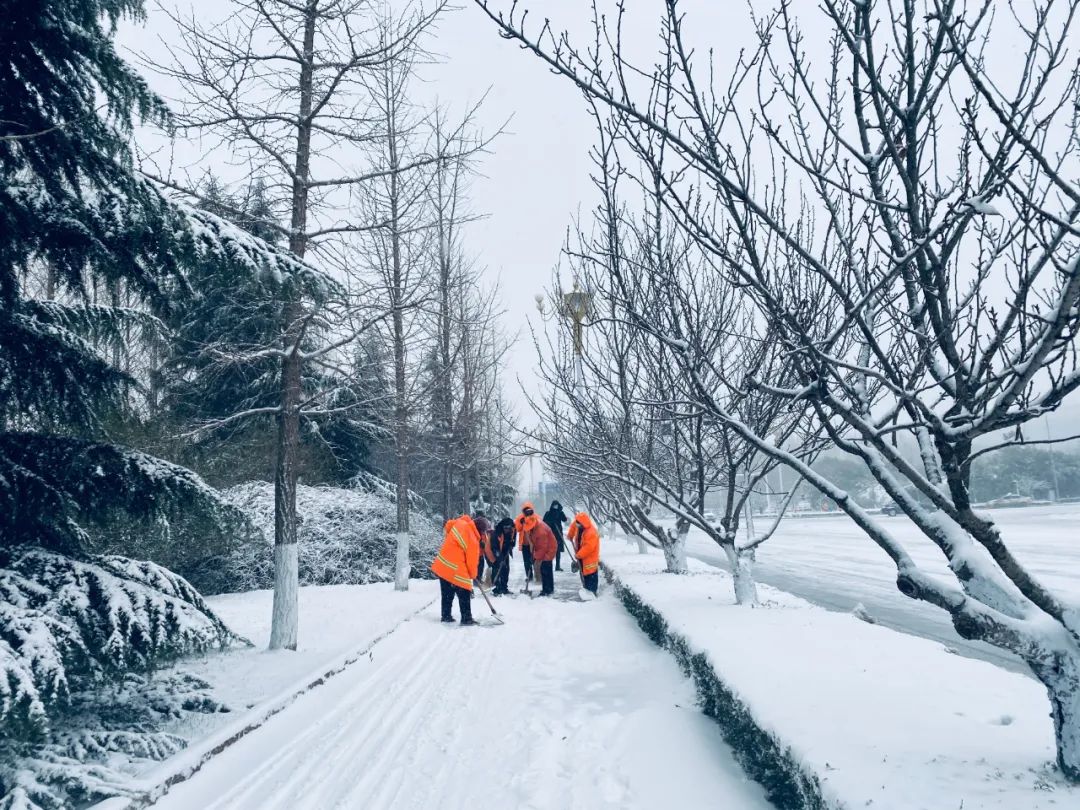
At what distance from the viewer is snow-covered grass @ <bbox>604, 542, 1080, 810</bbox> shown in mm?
2607

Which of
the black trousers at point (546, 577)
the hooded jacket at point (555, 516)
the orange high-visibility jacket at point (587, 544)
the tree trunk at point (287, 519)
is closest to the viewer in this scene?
the tree trunk at point (287, 519)

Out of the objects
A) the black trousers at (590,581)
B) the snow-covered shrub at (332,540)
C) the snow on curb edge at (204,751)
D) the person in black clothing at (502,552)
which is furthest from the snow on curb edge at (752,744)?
the snow-covered shrub at (332,540)

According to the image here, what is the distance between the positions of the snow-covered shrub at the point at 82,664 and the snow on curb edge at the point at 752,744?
10.9ft

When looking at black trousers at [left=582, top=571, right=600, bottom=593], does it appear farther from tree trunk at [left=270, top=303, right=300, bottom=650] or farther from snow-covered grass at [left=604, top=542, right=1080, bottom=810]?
tree trunk at [left=270, top=303, right=300, bottom=650]

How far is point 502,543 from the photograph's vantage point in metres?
12.6

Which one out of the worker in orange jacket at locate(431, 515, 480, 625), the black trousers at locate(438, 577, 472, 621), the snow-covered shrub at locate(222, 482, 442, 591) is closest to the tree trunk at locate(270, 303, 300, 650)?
the worker in orange jacket at locate(431, 515, 480, 625)

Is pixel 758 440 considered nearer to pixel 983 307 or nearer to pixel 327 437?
pixel 983 307

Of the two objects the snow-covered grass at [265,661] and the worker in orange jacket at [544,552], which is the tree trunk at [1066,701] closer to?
the snow-covered grass at [265,661]

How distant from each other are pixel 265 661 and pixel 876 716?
18.6 ft

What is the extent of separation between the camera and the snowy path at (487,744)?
3.62 m

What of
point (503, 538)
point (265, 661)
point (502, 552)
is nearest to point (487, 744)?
point (265, 661)

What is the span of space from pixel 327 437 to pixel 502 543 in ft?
27.9

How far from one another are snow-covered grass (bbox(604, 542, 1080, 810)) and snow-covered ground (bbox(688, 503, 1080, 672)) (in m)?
1.31

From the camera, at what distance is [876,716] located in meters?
3.49
